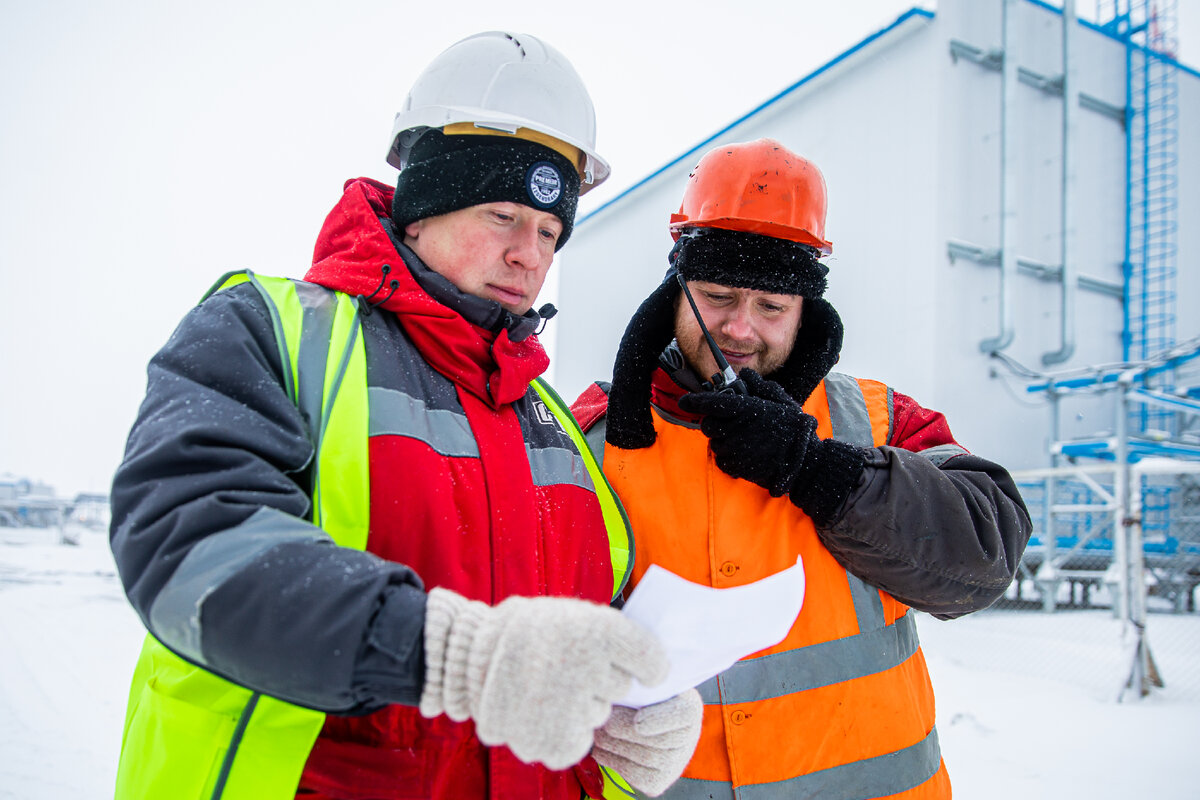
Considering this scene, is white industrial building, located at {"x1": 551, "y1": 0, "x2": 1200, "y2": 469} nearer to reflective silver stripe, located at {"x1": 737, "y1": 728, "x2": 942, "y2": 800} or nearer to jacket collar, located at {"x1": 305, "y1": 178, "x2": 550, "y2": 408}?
reflective silver stripe, located at {"x1": 737, "y1": 728, "x2": 942, "y2": 800}

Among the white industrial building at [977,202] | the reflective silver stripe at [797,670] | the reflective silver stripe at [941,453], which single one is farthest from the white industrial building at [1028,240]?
the reflective silver stripe at [797,670]

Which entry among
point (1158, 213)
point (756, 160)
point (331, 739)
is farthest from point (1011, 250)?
point (331, 739)

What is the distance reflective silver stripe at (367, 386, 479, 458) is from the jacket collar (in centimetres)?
11

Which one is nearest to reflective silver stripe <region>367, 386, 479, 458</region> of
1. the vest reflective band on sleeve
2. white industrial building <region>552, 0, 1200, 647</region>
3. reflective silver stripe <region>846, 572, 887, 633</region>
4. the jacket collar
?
the jacket collar

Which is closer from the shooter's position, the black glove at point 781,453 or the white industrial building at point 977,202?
the black glove at point 781,453

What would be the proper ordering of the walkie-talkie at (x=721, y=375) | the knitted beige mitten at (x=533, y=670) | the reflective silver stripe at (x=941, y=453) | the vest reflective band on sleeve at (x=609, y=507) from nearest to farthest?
the knitted beige mitten at (x=533, y=670) < the vest reflective band on sleeve at (x=609, y=507) < the walkie-talkie at (x=721, y=375) < the reflective silver stripe at (x=941, y=453)

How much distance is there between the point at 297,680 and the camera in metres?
0.81

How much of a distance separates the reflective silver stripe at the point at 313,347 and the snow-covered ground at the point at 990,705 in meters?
1.31

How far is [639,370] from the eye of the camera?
1.99m

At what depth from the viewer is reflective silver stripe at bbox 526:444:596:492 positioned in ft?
4.62

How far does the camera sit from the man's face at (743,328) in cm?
205

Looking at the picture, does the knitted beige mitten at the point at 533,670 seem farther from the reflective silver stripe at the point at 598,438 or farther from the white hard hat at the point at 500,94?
the reflective silver stripe at the point at 598,438

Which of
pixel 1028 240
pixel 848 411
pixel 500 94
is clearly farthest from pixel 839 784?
pixel 1028 240

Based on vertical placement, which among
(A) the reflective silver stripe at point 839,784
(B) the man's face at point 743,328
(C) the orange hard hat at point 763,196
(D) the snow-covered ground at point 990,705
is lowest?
(D) the snow-covered ground at point 990,705
